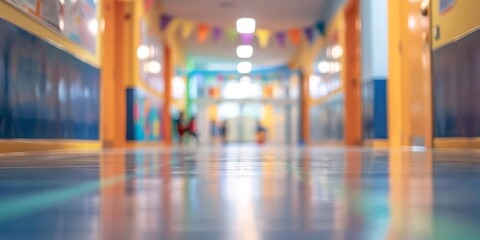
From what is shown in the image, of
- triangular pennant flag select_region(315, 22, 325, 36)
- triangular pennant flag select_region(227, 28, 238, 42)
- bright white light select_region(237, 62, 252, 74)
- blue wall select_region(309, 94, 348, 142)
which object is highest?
triangular pennant flag select_region(227, 28, 238, 42)

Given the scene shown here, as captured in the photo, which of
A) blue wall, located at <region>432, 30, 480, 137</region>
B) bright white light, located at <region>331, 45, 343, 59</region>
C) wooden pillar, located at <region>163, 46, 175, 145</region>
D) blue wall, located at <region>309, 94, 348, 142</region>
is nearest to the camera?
blue wall, located at <region>432, 30, 480, 137</region>

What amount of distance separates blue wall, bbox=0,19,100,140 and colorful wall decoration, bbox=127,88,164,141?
7.56 ft

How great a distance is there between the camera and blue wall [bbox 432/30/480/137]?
4.07 metres

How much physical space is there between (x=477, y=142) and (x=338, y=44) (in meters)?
6.11

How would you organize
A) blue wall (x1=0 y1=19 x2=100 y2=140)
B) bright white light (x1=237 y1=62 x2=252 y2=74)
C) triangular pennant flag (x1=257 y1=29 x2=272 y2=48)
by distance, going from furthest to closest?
bright white light (x1=237 y1=62 x2=252 y2=74) < triangular pennant flag (x1=257 y1=29 x2=272 y2=48) < blue wall (x1=0 y1=19 x2=100 y2=140)

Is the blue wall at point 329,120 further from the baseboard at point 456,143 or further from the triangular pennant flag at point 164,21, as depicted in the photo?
the baseboard at point 456,143

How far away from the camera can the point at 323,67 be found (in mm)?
12180

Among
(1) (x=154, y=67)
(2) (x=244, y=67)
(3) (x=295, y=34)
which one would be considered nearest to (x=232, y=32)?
(3) (x=295, y=34)

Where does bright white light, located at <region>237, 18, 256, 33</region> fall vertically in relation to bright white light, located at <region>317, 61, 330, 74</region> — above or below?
above

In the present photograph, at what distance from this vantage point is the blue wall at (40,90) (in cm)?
378

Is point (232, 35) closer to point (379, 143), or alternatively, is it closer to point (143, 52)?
point (143, 52)

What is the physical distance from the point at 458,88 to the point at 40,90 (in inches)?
133

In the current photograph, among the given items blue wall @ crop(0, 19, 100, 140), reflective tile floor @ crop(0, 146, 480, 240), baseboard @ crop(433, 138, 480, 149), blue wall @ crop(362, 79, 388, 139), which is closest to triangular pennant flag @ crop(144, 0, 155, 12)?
blue wall @ crop(0, 19, 100, 140)

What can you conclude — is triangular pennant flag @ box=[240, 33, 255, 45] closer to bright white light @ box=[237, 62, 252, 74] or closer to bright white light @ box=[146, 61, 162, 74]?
bright white light @ box=[146, 61, 162, 74]
